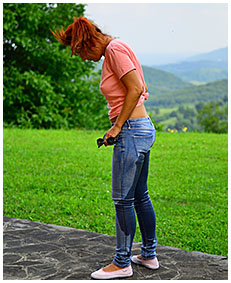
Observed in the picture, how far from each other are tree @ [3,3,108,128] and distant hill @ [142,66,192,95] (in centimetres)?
1127

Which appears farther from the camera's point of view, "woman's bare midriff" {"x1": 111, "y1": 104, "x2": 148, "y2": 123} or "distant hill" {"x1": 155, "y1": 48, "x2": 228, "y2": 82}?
"distant hill" {"x1": 155, "y1": 48, "x2": 228, "y2": 82}

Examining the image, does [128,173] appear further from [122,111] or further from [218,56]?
[218,56]

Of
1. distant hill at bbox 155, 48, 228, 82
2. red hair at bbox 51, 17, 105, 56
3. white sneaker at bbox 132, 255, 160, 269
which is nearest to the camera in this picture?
red hair at bbox 51, 17, 105, 56

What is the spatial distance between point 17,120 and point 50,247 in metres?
8.76

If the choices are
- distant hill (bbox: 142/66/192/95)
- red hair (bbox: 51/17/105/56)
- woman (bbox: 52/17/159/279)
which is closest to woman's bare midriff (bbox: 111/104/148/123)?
woman (bbox: 52/17/159/279)

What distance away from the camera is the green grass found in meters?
5.07

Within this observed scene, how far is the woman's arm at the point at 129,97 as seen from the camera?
10.3 feet

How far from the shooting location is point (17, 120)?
12.6 metres

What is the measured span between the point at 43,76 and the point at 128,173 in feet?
33.5

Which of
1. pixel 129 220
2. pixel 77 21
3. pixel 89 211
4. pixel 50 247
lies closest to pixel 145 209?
pixel 129 220

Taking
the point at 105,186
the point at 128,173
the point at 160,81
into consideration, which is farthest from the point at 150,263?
the point at 160,81

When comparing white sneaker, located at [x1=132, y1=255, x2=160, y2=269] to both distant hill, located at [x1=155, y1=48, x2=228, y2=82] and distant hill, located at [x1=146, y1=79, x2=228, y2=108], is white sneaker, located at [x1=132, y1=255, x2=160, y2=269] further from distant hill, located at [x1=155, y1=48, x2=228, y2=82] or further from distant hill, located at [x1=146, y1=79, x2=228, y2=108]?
distant hill, located at [x1=155, y1=48, x2=228, y2=82]

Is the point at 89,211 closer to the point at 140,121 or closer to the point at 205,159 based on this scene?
the point at 140,121

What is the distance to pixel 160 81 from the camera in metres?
28.1
